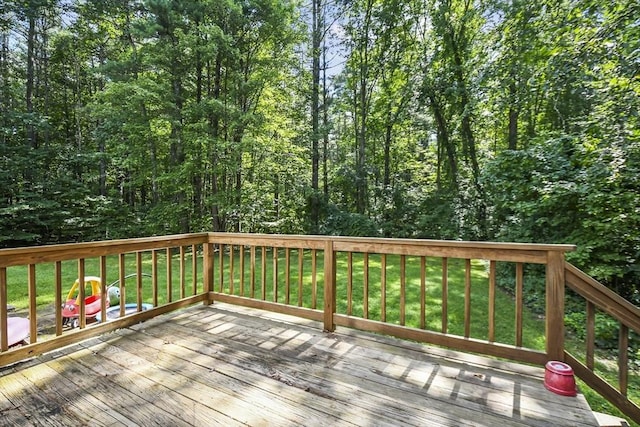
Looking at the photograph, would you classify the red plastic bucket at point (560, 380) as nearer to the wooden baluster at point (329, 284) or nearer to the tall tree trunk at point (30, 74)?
the wooden baluster at point (329, 284)

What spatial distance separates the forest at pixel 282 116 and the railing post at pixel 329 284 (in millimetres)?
3950

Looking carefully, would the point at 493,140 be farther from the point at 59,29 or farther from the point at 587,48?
the point at 59,29

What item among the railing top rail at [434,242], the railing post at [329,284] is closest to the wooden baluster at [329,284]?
the railing post at [329,284]

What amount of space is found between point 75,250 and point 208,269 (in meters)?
1.41

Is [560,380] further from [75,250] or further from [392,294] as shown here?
[75,250]

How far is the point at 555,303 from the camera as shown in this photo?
2092mm

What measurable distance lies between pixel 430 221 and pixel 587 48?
5.47 m

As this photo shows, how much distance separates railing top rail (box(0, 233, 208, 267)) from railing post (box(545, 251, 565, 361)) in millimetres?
3305

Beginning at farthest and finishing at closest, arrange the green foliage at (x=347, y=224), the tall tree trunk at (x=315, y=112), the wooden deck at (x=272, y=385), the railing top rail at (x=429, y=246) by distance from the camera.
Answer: the tall tree trunk at (x=315, y=112)
the green foliage at (x=347, y=224)
the railing top rail at (x=429, y=246)
the wooden deck at (x=272, y=385)

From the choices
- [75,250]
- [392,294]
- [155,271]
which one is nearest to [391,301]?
[392,294]

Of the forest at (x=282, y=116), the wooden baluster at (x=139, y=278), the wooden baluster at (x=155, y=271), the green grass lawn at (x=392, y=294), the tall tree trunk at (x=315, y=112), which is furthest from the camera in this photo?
the tall tree trunk at (x=315, y=112)

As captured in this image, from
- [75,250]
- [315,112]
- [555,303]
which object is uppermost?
[315,112]

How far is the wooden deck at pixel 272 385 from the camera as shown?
1.69 meters

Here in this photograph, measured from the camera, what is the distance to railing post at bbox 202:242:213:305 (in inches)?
144
